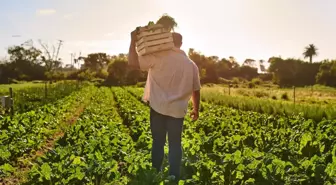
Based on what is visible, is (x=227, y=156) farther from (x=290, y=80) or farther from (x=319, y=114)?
(x=290, y=80)

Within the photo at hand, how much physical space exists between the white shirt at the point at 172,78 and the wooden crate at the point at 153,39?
0.51 ft

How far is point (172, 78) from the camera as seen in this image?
202 inches

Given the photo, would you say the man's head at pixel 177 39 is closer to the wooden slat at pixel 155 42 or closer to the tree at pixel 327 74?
the wooden slat at pixel 155 42

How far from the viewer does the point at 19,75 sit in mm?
89625

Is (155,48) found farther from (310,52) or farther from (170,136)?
(310,52)

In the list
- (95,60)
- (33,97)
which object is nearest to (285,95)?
(33,97)

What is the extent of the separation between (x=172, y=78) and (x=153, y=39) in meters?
0.56

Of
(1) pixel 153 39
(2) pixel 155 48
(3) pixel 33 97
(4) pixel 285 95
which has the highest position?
→ (1) pixel 153 39

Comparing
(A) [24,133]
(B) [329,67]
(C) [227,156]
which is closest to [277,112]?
(A) [24,133]

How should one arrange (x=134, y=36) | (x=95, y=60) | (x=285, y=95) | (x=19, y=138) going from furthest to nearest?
(x=95, y=60) < (x=285, y=95) < (x=19, y=138) < (x=134, y=36)

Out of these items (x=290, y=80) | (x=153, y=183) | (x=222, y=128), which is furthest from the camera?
(x=290, y=80)

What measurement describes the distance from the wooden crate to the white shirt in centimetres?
15

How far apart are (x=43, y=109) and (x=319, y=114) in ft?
33.7

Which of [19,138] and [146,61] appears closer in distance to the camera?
[146,61]
